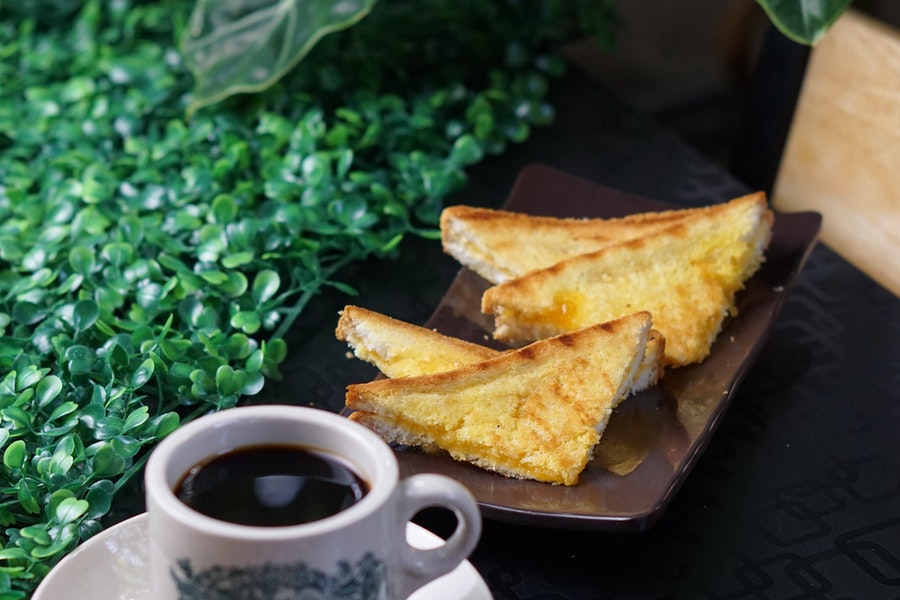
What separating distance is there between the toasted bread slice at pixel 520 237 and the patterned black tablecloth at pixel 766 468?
8cm

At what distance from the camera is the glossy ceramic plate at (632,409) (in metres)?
0.75

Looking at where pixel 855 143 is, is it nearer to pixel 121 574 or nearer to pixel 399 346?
pixel 399 346

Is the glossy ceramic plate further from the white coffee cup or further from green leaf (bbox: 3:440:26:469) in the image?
green leaf (bbox: 3:440:26:469)

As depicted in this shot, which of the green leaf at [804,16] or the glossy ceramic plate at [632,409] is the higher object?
the green leaf at [804,16]

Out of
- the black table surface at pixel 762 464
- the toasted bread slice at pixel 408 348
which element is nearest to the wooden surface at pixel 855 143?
the black table surface at pixel 762 464

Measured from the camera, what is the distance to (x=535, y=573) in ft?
A: 2.59

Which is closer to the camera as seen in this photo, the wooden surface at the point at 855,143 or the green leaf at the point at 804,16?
the green leaf at the point at 804,16

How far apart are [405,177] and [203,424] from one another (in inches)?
26.4

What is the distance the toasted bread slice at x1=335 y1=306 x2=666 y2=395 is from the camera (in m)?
0.88

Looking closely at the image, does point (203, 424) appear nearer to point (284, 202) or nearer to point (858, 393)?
point (284, 202)

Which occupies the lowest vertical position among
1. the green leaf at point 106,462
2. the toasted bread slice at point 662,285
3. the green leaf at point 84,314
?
the green leaf at point 84,314

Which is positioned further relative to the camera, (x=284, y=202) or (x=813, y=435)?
(x=284, y=202)

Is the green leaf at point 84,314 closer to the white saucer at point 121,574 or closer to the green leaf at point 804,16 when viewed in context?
the white saucer at point 121,574

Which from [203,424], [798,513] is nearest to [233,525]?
[203,424]
